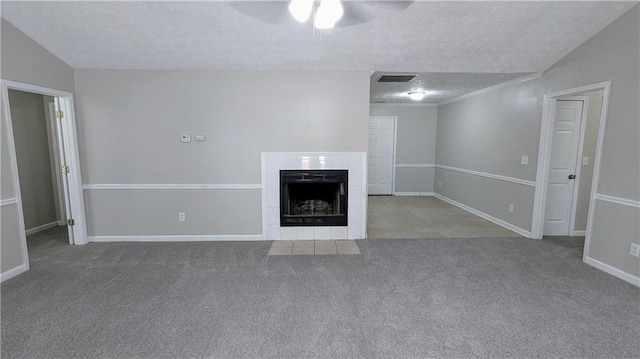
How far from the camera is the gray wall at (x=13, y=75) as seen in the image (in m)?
2.81

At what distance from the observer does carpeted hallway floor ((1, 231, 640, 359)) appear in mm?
1941

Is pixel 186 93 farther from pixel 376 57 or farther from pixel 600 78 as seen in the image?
pixel 600 78

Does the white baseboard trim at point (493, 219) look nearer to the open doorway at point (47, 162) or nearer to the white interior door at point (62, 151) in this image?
the open doorway at point (47, 162)

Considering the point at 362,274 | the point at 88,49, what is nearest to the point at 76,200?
the point at 88,49

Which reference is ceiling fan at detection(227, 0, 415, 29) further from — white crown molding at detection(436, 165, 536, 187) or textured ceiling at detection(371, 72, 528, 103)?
white crown molding at detection(436, 165, 536, 187)

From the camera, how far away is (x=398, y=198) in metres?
7.00

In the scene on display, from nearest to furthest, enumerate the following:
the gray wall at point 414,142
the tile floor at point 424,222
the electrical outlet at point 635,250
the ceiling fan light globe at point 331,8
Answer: the ceiling fan light globe at point 331,8, the electrical outlet at point 635,250, the tile floor at point 424,222, the gray wall at point 414,142

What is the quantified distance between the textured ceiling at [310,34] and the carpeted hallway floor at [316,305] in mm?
2392

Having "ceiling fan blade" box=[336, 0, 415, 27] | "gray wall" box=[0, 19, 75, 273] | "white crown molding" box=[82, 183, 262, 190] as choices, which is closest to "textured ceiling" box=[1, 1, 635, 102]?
"ceiling fan blade" box=[336, 0, 415, 27]

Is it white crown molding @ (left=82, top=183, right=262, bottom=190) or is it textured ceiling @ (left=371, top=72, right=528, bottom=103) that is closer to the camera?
white crown molding @ (left=82, top=183, right=262, bottom=190)

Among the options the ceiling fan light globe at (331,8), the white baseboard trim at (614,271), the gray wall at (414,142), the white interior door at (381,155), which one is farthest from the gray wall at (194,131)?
the gray wall at (414,142)

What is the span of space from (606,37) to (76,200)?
6.53 metres

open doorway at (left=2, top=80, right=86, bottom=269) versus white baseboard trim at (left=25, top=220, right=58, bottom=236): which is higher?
open doorway at (left=2, top=80, right=86, bottom=269)

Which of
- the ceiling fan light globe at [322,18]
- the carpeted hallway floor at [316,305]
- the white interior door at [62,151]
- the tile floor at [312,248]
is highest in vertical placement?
the ceiling fan light globe at [322,18]
